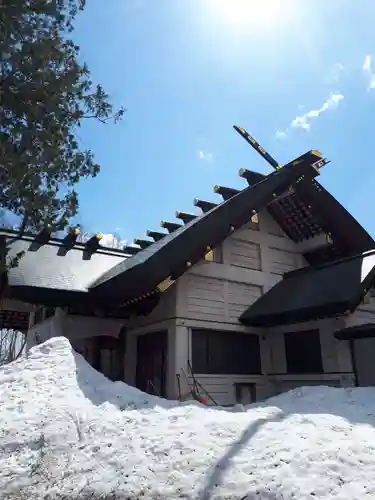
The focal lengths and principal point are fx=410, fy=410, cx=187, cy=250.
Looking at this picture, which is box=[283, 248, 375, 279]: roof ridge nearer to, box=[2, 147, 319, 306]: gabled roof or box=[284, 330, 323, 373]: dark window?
box=[284, 330, 323, 373]: dark window

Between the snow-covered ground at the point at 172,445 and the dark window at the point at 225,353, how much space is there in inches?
153

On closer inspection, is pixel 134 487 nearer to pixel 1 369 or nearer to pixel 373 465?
pixel 373 465

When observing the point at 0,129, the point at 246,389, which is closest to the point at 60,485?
the point at 0,129

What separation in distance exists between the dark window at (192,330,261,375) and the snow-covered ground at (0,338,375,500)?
3.89 meters

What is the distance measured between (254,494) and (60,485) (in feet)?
7.20

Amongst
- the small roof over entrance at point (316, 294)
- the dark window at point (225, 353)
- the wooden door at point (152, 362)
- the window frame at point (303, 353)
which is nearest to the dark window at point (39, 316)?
the wooden door at point (152, 362)

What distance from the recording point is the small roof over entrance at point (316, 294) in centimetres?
939

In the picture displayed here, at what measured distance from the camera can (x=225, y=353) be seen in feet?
36.7

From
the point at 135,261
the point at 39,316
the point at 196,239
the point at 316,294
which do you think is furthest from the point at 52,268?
the point at 316,294

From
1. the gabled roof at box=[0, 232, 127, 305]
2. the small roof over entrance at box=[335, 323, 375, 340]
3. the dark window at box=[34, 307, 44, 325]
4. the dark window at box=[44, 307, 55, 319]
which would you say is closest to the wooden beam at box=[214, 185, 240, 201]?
the gabled roof at box=[0, 232, 127, 305]

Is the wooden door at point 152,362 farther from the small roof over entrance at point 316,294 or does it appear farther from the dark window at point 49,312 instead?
the dark window at point 49,312

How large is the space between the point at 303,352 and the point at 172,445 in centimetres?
685

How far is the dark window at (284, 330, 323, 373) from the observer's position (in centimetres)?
1052

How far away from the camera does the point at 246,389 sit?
36.7ft
